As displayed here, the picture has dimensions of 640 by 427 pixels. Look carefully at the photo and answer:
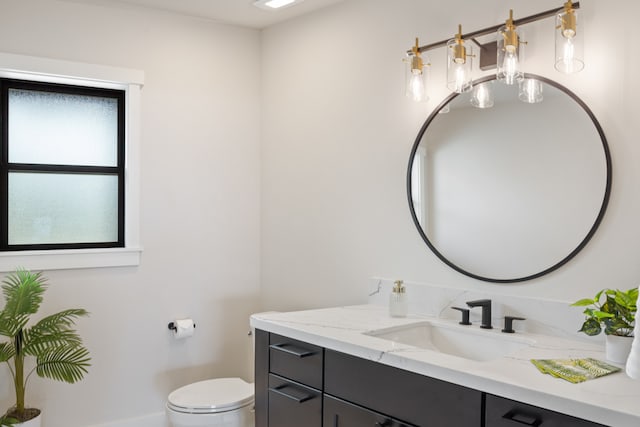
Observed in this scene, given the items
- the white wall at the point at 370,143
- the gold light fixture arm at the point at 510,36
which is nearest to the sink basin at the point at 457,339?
the white wall at the point at 370,143

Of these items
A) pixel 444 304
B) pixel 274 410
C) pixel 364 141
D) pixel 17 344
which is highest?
pixel 364 141

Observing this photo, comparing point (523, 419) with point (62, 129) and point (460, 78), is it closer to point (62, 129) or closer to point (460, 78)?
point (460, 78)

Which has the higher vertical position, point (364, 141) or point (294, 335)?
point (364, 141)

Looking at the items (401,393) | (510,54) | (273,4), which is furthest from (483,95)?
(273,4)

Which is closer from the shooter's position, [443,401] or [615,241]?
[443,401]

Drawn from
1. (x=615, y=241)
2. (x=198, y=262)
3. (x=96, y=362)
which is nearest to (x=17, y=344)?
(x=96, y=362)

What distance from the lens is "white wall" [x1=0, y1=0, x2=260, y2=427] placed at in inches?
120

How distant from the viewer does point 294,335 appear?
2.29m

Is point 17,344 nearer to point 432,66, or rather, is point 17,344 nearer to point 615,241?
point 432,66

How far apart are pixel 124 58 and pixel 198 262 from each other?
3.96 feet

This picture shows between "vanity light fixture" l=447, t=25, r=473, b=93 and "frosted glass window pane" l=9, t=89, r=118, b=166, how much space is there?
74.4 inches

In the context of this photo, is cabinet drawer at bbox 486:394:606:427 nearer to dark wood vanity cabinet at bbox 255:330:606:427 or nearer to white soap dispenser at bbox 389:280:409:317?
dark wood vanity cabinet at bbox 255:330:606:427

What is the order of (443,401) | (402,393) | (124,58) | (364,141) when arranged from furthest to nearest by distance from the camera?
(124,58) < (364,141) < (402,393) < (443,401)

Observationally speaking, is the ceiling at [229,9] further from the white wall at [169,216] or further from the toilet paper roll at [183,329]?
the toilet paper roll at [183,329]
